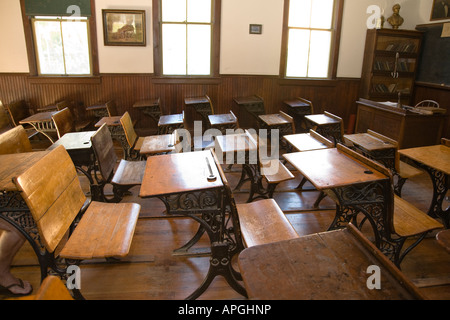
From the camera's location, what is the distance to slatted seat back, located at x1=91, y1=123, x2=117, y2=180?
2.72 meters

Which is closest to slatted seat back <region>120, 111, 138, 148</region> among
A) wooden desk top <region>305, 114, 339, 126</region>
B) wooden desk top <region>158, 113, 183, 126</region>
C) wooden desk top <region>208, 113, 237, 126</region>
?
wooden desk top <region>158, 113, 183, 126</region>

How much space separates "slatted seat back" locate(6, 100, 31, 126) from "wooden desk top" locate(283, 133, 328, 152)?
14.0 ft

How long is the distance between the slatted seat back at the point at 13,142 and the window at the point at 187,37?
3266mm

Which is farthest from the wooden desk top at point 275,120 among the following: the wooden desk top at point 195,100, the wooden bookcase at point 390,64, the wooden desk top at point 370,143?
the wooden bookcase at point 390,64

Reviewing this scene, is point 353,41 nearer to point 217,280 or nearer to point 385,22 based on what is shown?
point 385,22

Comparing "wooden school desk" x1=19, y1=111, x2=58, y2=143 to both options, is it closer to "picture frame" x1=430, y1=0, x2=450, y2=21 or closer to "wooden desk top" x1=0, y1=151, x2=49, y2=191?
"wooden desk top" x1=0, y1=151, x2=49, y2=191

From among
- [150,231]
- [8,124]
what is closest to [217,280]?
[150,231]

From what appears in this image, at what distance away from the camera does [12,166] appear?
2.27 meters

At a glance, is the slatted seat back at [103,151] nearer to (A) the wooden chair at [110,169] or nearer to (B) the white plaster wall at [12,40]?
(A) the wooden chair at [110,169]

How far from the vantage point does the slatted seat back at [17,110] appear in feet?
16.8

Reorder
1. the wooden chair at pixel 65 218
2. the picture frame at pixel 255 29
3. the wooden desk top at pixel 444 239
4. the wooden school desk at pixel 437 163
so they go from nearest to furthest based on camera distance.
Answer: the wooden desk top at pixel 444 239, the wooden chair at pixel 65 218, the wooden school desk at pixel 437 163, the picture frame at pixel 255 29

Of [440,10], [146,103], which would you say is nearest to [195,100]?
[146,103]

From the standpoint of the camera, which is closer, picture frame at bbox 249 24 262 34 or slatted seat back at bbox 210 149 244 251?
slatted seat back at bbox 210 149 244 251

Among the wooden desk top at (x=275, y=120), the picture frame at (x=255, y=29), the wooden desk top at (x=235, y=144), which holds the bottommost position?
the wooden desk top at (x=235, y=144)
